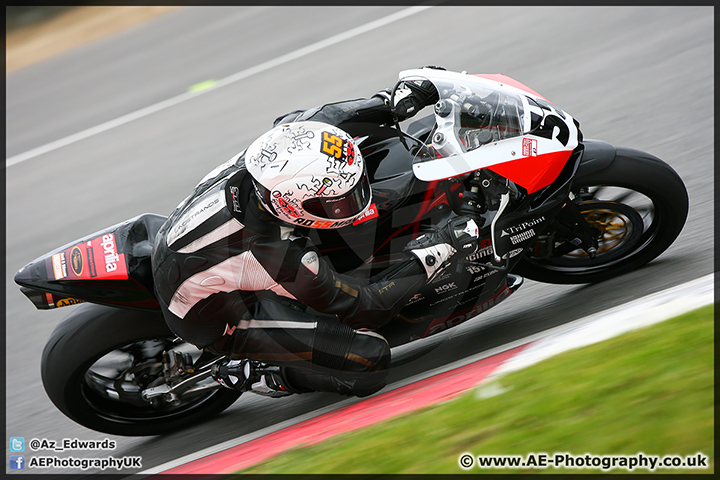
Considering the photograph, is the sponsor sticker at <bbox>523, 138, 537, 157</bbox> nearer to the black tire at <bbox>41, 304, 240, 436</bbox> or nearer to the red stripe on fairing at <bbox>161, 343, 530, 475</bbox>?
the red stripe on fairing at <bbox>161, 343, 530, 475</bbox>

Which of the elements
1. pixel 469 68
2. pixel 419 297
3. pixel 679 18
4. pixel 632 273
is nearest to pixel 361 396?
pixel 419 297

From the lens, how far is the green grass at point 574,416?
2238 mm

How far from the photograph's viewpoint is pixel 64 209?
6090 millimetres

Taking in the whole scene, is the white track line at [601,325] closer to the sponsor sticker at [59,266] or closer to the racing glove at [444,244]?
the racing glove at [444,244]

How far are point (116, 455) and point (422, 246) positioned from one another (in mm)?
2131

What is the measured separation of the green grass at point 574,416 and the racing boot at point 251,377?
671mm

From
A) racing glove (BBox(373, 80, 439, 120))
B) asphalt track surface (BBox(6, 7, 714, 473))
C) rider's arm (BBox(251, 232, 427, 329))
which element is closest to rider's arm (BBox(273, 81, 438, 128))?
racing glove (BBox(373, 80, 439, 120))

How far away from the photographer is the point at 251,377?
11.5 ft

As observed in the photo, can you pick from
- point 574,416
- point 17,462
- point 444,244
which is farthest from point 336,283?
point 17,462

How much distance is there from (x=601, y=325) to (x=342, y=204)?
1.24 m

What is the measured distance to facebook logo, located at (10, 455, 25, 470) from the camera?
3.81m

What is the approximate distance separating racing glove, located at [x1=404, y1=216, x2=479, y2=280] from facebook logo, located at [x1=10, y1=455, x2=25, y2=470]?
2.50 metres

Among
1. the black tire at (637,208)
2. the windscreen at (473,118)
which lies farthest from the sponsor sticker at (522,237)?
the windscreen at (473,118)

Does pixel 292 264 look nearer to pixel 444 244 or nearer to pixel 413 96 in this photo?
pixel 444 244
